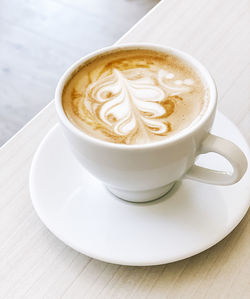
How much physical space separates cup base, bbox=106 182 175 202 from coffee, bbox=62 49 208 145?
0.27 feet

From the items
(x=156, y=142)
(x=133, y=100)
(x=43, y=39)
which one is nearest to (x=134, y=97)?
(x=133, y=100)

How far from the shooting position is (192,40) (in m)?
0.90

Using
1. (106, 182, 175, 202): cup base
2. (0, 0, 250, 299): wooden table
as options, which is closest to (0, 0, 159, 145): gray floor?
(0, 0, 250, 299): wooden table

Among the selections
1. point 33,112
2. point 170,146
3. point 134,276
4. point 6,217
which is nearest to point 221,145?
point 170,146

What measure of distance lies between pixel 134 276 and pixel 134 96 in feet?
0.82

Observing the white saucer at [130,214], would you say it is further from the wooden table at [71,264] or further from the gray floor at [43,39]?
the gray floor at [43,39]

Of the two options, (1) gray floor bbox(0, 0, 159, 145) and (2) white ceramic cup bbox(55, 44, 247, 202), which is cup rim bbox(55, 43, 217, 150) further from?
(1) gray floor bbox(0, 0, 159, 145)

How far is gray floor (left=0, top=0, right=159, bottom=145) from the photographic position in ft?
5.69

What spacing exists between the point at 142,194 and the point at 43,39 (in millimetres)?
1586

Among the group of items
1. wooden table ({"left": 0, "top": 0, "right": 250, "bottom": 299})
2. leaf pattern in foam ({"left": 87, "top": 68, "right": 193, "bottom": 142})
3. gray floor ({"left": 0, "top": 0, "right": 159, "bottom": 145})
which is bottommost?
gray floor ({"left": 0, "top": 0, "right": 159, "bottom": 145})

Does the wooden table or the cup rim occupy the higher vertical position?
the cup rim

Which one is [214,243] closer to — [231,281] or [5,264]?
[231,281]

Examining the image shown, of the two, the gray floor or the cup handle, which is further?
the gray floor

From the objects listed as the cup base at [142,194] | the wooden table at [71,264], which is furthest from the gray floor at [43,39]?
the cup base at [142,194]
